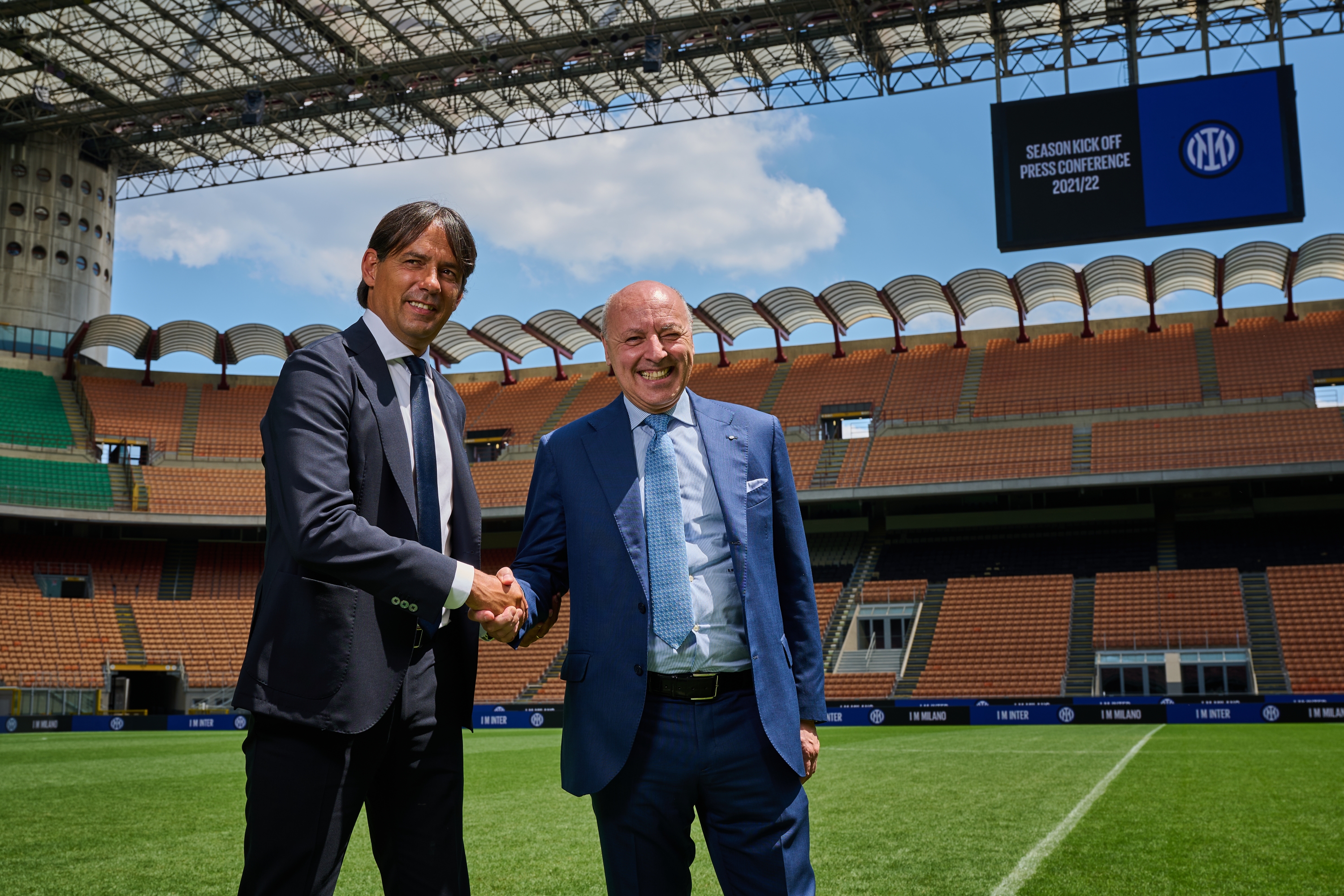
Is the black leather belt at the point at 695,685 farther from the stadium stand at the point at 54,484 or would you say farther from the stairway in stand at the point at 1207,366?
the stadium stand at the point at 54,484

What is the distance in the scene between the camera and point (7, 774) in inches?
514

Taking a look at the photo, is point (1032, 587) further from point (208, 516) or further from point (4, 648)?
point (4, 648)

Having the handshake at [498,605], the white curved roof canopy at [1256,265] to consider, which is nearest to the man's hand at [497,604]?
the handshake at [498,605]

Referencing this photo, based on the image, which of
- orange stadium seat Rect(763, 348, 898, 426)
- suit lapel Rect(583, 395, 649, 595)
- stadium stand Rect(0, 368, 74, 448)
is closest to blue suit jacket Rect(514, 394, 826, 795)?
suit lapel Rect(583, 395, 649, 595)

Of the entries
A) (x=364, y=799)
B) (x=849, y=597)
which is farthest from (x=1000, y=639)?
(x=364, y=799)

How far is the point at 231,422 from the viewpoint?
41.8m

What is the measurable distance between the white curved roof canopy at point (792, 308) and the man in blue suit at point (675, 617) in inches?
1407

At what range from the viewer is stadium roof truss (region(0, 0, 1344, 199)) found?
2477 cm

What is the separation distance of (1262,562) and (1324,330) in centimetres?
1038

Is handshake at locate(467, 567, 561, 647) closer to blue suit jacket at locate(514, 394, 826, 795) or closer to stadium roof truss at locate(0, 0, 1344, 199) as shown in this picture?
blue suit jacket at locate(514, 394, 826, 795)

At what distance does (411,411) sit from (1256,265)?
38.2m

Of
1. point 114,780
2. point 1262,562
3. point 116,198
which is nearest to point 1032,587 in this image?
point 1262,562

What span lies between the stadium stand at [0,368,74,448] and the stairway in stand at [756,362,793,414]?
24.7 m

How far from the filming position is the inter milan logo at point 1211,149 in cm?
1745
